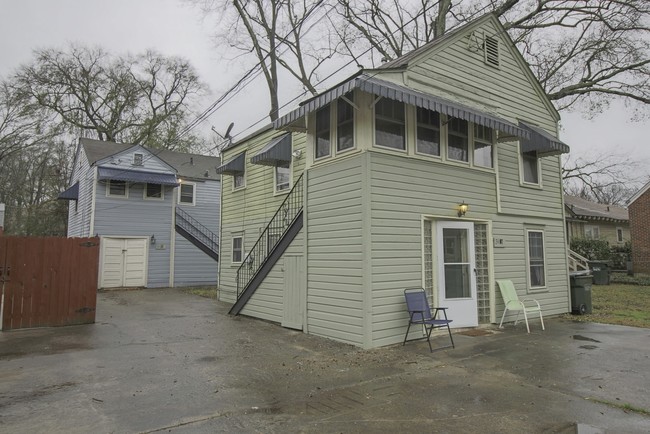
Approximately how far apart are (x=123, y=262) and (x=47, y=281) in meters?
→ 9.38

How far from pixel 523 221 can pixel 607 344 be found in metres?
3.32

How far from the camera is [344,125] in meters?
7.46

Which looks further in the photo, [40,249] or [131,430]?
[40,249]

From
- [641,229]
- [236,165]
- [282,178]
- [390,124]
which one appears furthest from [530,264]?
[641,229]

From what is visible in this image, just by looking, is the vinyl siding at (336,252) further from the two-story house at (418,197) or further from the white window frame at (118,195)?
the white window frame at (118,195)

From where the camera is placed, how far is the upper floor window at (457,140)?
8.18m

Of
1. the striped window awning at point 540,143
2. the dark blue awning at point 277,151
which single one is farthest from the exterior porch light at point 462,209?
the dark blue awning at point 277,151

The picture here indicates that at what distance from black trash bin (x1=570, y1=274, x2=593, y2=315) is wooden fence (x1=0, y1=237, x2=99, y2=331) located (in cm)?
1169

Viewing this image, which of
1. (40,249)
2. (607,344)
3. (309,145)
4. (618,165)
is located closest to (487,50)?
(309,145)

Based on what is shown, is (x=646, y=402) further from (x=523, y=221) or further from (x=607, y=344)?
(x=523, y=221)

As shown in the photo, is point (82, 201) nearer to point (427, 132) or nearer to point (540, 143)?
point (427, 132)

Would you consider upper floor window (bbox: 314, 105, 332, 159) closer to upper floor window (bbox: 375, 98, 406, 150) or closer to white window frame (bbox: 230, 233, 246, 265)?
upper floor window (bbox: 375, 98, 406, 150)

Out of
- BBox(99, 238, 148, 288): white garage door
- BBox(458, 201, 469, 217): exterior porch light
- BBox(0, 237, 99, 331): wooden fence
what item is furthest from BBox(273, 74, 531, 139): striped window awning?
BBox(99, 238, 148, 288): white garage door

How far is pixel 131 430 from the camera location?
3.54m
